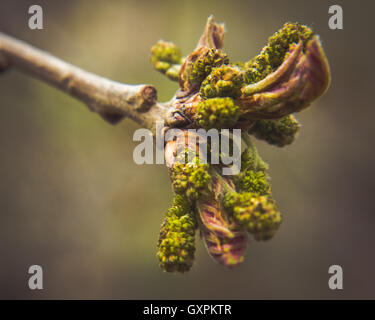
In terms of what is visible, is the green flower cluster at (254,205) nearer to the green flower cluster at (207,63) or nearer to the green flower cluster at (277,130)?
the green flower cluster at (277,130)

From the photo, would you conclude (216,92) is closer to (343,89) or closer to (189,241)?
(189,241)

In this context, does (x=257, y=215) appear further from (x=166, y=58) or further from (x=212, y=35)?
(x=166, y=58)

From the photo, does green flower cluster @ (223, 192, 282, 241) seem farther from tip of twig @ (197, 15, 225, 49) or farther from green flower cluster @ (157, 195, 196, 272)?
tip of twig @ (197, 15, 225, 49)

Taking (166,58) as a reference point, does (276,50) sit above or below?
below

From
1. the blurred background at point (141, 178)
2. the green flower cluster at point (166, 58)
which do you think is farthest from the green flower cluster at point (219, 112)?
the blurred background at point (141, 178)

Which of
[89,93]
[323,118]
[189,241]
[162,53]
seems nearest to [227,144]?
[189,241]

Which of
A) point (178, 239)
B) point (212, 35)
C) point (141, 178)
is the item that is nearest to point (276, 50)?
point (212, 35)
